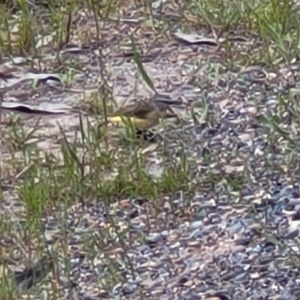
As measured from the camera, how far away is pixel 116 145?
3.83 metres

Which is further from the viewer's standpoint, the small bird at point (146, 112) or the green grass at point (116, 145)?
the small bird at point (146, 112)

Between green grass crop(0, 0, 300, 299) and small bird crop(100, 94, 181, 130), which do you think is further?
small bird crop(100, 94, 181, 130)

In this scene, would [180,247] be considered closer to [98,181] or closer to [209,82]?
[98,181]

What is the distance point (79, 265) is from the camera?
10.8ft

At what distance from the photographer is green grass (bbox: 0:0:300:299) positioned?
3404 mm

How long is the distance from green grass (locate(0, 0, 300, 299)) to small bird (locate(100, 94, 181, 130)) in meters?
0.06

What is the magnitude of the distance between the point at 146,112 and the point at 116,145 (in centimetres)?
20

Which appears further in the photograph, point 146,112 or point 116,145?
point 146,112

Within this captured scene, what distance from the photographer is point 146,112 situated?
3.97 meters

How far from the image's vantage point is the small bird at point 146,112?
12.8 feet

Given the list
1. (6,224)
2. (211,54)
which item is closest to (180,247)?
(6,224)

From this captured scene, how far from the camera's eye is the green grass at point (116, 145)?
3.40m

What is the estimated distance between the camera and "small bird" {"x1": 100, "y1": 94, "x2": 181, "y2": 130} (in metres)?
3.92

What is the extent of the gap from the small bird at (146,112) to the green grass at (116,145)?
0.18 feet
